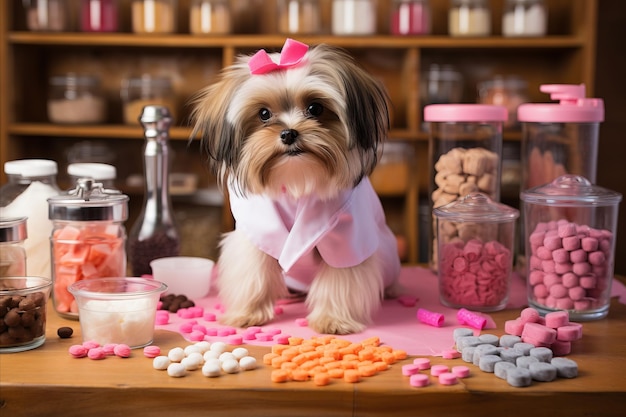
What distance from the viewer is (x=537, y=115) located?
7.29 feet

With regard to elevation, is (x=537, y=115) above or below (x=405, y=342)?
above

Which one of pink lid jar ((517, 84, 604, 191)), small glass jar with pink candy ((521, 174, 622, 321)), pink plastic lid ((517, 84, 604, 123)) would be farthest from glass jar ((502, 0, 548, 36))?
small glass jar with pink candy ((521, 174, 622, 321))

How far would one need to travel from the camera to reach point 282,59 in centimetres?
170

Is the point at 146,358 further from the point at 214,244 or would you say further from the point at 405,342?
the point at 214,244

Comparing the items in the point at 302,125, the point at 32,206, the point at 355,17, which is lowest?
the point at 32,206

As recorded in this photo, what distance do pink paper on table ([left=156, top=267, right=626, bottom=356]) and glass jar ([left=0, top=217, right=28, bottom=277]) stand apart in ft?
1.17

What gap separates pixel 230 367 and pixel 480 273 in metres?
0.77

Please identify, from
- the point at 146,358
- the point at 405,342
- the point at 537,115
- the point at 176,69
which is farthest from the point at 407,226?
the point at 146,358

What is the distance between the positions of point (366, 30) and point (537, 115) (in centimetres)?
180

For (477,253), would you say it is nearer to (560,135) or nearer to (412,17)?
(560,135)

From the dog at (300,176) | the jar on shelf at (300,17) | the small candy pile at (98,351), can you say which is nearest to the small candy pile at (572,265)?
the dog at (300,176)

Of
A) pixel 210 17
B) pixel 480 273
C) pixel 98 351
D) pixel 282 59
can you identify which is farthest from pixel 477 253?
pixel 210 17

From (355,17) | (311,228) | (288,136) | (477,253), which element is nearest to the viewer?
(288,136)

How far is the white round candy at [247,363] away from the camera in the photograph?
1.44 m
